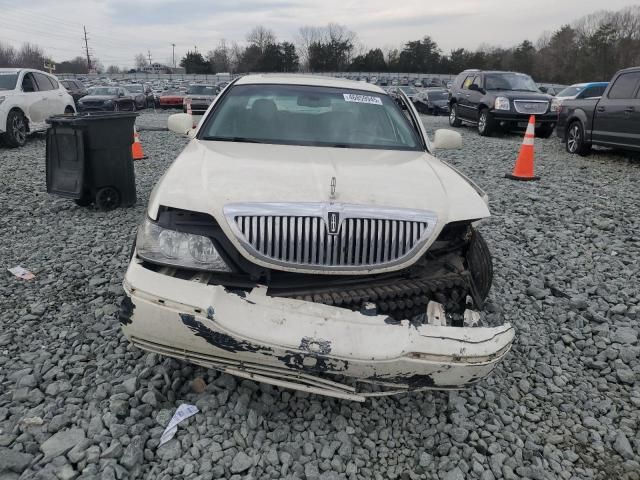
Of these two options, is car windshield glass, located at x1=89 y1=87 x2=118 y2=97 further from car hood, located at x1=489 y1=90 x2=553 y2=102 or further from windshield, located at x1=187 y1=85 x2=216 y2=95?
car hood, located at x1=489 y1=90 x2=553 y2=102

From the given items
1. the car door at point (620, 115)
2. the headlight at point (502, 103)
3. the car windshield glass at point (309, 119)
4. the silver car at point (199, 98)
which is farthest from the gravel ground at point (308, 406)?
the silver car at point (199, 98)

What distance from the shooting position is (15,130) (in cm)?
1090

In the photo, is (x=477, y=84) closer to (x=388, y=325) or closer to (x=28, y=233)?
(x=28, y=233)

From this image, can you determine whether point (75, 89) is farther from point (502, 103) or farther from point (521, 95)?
point (521, 95)

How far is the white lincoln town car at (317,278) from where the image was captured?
83.2 inches

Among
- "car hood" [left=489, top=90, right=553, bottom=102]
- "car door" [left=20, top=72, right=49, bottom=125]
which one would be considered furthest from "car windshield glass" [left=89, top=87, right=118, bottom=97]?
"car hood" [left=489, top=90, right=553, bottom=102]

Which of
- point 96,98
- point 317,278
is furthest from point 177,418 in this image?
point 96,98

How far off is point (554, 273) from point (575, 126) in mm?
7712

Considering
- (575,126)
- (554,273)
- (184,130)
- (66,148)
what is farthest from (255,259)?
(575,126)

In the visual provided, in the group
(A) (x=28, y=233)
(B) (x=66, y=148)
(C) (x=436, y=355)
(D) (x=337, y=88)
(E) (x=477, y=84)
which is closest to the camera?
(C) (x=436, y=355)

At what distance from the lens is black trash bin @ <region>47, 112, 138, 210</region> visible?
A: 219 inches

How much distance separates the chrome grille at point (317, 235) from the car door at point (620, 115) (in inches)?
335

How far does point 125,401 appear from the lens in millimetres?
2496

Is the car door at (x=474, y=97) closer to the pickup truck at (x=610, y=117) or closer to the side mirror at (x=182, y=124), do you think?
the pickup truck at (x=610, y=117)
